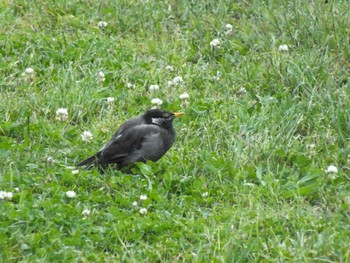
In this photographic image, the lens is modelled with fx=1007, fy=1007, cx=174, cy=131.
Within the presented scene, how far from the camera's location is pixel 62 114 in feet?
29.1

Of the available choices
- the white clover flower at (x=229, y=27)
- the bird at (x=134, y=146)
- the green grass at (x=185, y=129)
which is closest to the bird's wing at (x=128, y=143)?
the bird at (x=134, y=146)

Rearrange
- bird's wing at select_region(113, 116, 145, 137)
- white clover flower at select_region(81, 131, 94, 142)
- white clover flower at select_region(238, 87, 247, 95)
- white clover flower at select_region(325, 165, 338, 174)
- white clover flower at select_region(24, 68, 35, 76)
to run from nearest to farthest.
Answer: white clover flower at select_region(325, 165, 338, 174), bird's wing at select_region(113, 116, 145, 137), white clover flower at select_region(81, 131, 94, 142), white clover flower at select_region(238, 87, 247, 95), white clover flower at select_region(24, 68, 35, 76)

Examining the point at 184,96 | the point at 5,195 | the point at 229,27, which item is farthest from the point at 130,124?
the point at 229,27

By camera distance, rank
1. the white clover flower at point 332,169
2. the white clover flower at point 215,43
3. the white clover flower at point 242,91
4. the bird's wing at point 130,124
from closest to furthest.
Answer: the white clover flower at point 332,169, the bird's wing at point 130,124, the white clover flower at point 242,91, the white clover flower at point 215,43

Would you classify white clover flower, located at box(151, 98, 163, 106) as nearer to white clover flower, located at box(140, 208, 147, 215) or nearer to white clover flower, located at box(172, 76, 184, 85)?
white clover flower, located at box(172, 76, 184, 85)

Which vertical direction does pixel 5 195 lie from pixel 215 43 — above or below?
above

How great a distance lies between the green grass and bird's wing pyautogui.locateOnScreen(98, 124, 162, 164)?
0.22 meters

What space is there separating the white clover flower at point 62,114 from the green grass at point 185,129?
0.05m

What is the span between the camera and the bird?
809cm

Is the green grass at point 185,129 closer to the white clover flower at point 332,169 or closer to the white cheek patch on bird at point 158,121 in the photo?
the white clover flower at point 332,169

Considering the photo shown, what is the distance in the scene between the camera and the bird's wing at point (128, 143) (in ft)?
26.6

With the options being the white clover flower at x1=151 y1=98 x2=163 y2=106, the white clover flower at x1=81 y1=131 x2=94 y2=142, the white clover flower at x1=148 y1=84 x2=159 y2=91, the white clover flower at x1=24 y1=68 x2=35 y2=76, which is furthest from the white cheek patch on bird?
the white clover flower at x1=24 y1=68 x2=35 y2=76

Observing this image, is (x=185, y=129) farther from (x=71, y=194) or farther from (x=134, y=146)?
(x=71, y=194)

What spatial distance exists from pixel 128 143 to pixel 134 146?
6cm
